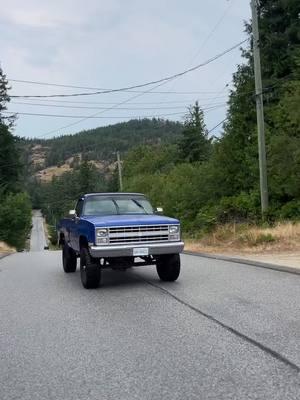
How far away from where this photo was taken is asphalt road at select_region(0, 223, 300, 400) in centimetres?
501

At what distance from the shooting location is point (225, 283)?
441 inches

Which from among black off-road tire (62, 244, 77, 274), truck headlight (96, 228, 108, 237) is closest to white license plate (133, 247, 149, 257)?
truck headlight (96, 228, 108, 237)

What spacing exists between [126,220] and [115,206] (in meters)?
1.59

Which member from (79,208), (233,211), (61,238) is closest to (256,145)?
(233,211)

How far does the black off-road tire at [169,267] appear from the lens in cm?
1168

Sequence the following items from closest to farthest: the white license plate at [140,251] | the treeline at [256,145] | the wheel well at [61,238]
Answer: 1. the white license plate at [140,251]
2. the wheel well at [61,238]
3. the treeline at [256,145]

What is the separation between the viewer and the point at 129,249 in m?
→ 10.9

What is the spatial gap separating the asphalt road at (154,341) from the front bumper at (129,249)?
72 cm

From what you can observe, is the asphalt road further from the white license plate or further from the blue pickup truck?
the white license plate

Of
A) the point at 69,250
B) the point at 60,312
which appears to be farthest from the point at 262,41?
the point at 60,312

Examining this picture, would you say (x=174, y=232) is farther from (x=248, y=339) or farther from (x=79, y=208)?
(x=248, y=339)

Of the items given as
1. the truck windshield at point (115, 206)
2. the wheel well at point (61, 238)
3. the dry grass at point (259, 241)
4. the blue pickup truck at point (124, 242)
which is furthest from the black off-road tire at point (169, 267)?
the dry grass at point (259, 241)

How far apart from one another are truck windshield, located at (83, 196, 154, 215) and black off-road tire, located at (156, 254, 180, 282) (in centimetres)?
137

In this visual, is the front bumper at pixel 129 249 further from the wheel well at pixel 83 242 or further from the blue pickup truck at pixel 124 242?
the wheel well at pixel 83 242
